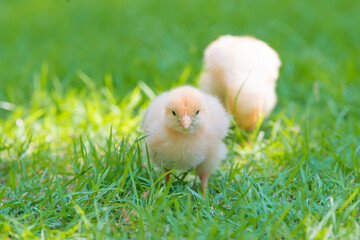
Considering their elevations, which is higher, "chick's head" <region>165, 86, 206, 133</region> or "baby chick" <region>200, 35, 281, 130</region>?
"baby chick" <region>200, 35, 281, 130</region>

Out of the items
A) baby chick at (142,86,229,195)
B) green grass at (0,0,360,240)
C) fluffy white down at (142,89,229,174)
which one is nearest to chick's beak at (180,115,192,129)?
baby chick at (142,86,229,195)

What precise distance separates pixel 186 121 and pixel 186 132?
0.56 feet

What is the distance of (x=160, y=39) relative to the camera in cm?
594

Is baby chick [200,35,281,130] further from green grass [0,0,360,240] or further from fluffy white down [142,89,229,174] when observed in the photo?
fluffy white down [142,89,229,174]

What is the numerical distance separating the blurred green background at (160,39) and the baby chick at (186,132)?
5.48 ft

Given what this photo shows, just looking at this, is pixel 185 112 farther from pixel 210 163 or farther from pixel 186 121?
pixel 210 163

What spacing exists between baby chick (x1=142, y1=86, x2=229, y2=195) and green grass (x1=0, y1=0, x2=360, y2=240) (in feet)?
0.42

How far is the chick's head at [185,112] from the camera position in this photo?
2.86m

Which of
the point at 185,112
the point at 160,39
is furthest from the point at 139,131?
the point at 160,39

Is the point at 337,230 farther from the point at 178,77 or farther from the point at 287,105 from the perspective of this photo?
the point at 178,77

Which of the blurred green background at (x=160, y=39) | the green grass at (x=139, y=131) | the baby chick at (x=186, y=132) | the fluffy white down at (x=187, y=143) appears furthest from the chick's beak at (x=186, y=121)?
the blurred green background at (x=160, y=39)

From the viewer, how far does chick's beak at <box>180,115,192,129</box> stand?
9.20 ft

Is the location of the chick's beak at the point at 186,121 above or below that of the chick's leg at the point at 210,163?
above

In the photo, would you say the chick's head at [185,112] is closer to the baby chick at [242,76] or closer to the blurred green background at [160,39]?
the baby chick at [242,76]
